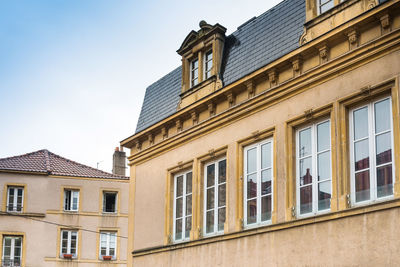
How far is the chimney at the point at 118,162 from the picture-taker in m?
44.1

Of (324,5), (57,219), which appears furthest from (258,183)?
(57,219)

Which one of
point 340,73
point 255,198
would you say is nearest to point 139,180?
point 255,198

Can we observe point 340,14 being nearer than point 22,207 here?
Yes

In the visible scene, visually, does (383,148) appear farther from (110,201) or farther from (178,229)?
(110,201)

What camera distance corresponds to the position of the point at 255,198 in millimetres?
14656

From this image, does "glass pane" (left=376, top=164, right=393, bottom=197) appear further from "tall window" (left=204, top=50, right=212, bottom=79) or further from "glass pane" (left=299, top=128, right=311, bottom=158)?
"tall window" (left=204, top=50, right=212, bottom=79)

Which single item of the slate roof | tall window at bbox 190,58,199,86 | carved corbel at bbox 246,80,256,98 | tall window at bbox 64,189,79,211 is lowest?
carved corbel at bbox 246,80,256,98

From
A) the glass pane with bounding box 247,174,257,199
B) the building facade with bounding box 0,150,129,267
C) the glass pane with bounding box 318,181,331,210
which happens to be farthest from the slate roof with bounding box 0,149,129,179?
the glass pane with bounding box 318,181,331,210

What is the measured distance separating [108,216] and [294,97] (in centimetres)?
2930

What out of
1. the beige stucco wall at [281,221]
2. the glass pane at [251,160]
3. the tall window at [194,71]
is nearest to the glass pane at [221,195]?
the beige stucco wall at [281,221]

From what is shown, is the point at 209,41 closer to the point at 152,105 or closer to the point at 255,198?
the point at 152,105

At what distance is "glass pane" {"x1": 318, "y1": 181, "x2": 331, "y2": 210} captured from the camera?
1261 centimetres

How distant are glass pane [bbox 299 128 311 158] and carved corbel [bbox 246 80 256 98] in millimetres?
1701

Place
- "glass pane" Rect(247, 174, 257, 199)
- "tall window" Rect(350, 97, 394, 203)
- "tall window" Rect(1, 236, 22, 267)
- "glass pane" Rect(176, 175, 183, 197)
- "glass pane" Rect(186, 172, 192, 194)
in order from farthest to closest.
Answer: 1. "tall window" Rect(1, 236, 22, 267)
2. "glass pane" Rect(176, 175, 183, 197)
3. "glass pane" Rect(186, 172, 192, 194)
4. "glass pane" Rect(247, 174, 257, 199)
5. "tall window" Rect(350, 97, 394, 203)
